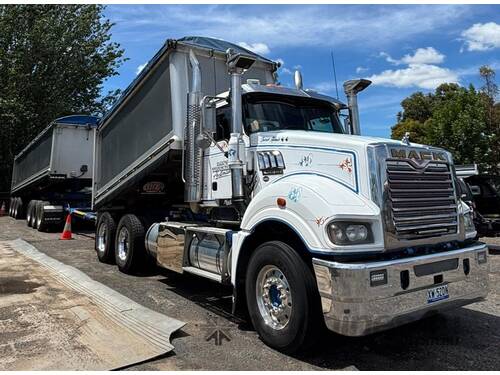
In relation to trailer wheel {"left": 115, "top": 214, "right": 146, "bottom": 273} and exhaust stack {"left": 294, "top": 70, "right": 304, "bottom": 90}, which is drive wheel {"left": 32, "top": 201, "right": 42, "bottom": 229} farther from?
exhaust stack {"left": 294, "top": 70, "right": 304, "bottom": 90}

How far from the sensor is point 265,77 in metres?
7.74

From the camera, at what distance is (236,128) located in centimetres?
542

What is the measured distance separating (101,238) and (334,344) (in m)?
6.34

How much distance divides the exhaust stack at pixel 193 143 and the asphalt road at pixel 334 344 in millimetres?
1513

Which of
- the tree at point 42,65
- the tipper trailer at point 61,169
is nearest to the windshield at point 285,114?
the tipper trailer at point 61,169

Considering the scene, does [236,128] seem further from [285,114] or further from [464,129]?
[464,129]

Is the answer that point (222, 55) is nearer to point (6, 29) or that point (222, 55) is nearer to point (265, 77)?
point (265, 77)

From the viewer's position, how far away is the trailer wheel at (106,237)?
8.98 m

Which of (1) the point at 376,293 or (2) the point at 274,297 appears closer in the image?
(1) the point at 376,293

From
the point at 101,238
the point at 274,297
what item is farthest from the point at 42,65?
the point at 274,297

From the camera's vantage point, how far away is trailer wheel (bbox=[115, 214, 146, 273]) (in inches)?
312

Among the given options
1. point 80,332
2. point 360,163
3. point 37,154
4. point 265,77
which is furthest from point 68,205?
point 360,163

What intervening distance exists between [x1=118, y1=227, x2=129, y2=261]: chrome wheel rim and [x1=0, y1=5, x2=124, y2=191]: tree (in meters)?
19.6

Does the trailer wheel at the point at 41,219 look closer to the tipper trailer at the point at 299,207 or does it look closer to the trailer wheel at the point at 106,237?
the trailer wheel at the point at 106,237
